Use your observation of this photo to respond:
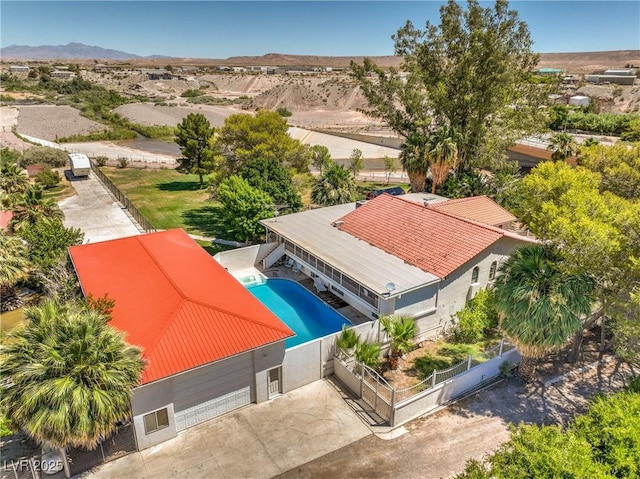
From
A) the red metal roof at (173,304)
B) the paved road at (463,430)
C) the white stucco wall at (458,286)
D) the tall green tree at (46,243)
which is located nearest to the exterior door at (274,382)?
the red metal roof at (173,304)

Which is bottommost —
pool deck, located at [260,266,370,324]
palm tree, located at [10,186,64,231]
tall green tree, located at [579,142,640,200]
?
pool deck, located at [260,266,370,324]

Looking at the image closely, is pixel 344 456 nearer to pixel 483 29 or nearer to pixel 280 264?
pixel 280 264

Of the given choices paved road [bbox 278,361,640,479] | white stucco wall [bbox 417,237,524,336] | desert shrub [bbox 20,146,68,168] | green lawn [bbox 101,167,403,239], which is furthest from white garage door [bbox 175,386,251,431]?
desert shrub [bbox 20,146,68,168]

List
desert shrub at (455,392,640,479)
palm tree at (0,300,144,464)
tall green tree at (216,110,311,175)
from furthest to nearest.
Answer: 1. tall green tree at (216,110,311,175)
2. palm tree at (0,300,144,464)
3. desert shrub at (455,392,640,479)

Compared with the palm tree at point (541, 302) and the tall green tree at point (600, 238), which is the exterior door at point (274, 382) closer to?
the palm tree at point (541, 302)

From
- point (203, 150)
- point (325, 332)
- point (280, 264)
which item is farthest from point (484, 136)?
point (203, 150)

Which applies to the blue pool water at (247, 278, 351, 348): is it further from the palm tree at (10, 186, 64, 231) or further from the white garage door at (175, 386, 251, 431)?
the palm tree at (10, 186, 64, 231)

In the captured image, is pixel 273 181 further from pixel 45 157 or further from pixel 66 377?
pixel 45 157
